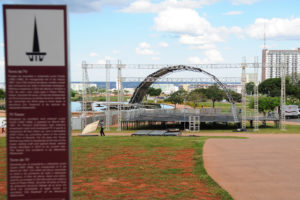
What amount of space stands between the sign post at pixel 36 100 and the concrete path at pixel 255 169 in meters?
5.83

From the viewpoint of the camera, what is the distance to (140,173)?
1241 cm

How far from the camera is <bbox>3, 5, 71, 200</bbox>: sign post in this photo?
5734mm

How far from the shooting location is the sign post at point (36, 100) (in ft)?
18.8

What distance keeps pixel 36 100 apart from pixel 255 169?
9860mm

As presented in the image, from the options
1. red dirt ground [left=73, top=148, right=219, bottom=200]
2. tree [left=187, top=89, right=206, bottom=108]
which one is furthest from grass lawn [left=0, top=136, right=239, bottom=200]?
tree [left=187, top=89, right=206, bottom=108]

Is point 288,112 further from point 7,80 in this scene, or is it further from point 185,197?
point 7,80

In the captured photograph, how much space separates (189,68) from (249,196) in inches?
1105

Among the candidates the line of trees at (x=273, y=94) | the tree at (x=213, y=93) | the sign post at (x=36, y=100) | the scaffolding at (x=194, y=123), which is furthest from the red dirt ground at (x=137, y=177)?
the tree at (x=213, y=93)

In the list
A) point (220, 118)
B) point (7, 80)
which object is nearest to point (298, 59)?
point (220, 118)

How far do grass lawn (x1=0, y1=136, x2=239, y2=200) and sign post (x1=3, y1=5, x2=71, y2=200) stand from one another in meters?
3.88

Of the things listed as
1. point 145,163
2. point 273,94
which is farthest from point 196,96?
point 145,163

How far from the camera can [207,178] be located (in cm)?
1162

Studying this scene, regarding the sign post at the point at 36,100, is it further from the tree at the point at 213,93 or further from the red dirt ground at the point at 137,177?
the tree at the point at 213,93

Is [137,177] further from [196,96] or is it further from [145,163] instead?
[196,96]
